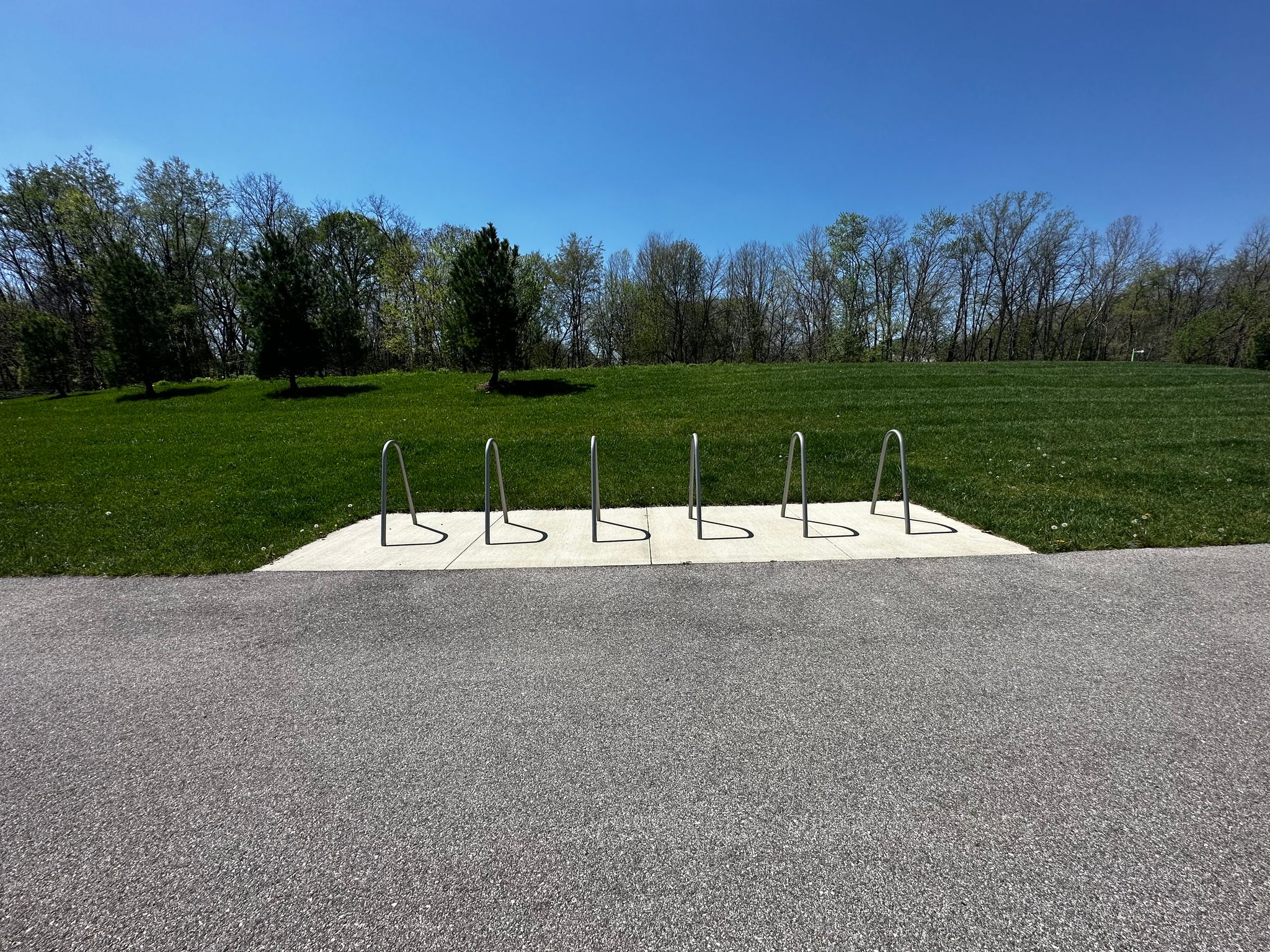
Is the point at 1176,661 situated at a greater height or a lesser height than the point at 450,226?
lesser

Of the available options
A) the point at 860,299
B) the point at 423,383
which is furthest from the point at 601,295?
the point at 423,383

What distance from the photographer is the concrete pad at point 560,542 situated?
4871 millimetres

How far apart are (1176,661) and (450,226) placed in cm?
3982

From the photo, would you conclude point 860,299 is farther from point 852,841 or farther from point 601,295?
point 852,841

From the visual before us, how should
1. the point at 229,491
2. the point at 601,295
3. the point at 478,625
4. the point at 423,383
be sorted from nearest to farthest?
the point at 478,625 < the point at 229,491 < the point at 423,383 < the point at 601,295

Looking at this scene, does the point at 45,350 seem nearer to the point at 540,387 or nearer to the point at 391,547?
the point at 540,387

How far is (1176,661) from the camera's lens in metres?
3.00

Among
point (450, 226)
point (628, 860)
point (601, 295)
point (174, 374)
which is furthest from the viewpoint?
point (601, 295)

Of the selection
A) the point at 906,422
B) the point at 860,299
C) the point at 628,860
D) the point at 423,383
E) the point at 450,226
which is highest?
the point at 450,226

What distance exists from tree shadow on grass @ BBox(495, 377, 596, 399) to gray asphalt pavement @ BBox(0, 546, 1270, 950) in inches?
601

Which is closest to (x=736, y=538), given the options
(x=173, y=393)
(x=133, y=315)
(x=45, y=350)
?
(x=133, y=315)

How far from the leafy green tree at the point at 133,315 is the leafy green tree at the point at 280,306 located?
20.7ft

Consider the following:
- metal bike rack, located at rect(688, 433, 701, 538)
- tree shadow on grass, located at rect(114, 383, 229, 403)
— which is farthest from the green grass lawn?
tree shadow on grass, located at rect(114, 383, 229, 403)

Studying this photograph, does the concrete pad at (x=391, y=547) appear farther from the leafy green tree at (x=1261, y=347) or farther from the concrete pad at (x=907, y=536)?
the leafy green tree at (x=1261, y=347)
